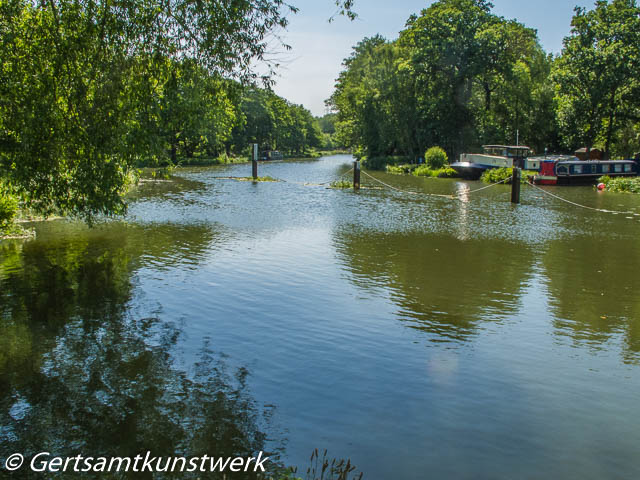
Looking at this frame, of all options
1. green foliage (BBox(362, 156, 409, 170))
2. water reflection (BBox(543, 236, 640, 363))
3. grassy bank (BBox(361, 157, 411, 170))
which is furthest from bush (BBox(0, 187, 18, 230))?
green foliage (BBox(362, 156, 409, 170))

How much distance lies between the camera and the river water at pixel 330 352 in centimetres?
485

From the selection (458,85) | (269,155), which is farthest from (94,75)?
(269,155)

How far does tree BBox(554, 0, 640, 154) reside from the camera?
37250mm

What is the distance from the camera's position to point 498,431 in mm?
5156

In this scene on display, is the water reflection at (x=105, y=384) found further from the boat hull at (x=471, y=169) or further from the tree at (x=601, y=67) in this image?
the tree at (x=601, y=67)

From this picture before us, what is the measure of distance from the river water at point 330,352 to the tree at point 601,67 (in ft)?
92.7

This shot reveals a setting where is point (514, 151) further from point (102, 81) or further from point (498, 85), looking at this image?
point (102, 81)

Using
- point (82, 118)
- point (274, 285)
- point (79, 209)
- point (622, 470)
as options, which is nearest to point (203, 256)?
point (274, 285)

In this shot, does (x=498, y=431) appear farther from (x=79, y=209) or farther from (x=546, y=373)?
(x=79, y=209)

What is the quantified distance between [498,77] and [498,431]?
49.9 meters

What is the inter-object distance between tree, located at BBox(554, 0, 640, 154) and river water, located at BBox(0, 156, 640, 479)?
28255 mm

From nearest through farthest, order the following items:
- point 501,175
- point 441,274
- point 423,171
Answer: point 441,274 → point 501,175 → point 423,171

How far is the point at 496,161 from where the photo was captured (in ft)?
136

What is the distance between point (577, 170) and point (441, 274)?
2900 centimetres
